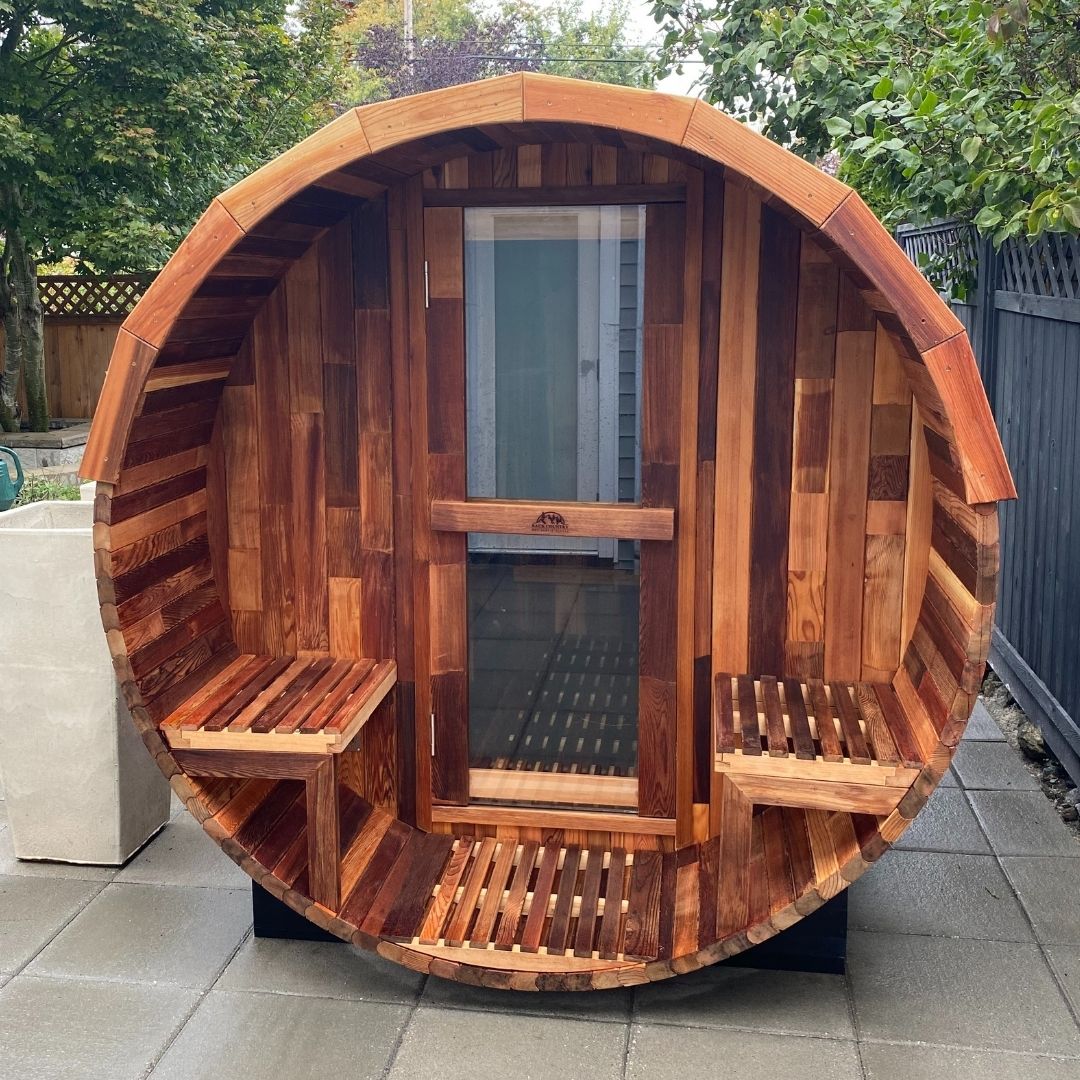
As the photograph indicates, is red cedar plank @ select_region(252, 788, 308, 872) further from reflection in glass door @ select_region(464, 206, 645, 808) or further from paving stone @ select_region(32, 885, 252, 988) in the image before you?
reflection in glass door @ select_region(464, 206, 645, 808)

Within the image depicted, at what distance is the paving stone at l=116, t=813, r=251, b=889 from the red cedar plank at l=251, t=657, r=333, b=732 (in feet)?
2.17

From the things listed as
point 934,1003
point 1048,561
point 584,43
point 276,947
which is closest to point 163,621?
point 276,947

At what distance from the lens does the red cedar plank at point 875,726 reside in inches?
117

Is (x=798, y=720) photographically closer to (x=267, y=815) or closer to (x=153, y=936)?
(x=267, y=815)

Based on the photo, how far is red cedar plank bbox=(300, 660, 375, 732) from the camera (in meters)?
3.19

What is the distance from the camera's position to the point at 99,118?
11.7 metres

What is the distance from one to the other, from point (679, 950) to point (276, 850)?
42.3 inches

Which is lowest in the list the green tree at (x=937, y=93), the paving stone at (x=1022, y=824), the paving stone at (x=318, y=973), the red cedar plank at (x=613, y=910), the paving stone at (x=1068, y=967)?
the paving stone at (x=318, y=973)

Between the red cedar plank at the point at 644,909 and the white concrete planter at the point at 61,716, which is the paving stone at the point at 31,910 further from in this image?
the red cedar plank at the point at 644,909

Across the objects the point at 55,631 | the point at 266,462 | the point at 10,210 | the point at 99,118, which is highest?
the point at 99,118

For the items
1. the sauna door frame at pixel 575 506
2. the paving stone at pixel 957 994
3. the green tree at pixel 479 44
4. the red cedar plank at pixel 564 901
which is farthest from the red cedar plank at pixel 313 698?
the green tree at pixel 479 44

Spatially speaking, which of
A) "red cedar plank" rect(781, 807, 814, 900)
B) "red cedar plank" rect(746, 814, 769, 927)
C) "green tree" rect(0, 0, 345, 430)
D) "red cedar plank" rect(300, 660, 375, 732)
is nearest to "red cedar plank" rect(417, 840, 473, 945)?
"red cedar plank" rect(300, 660, 375, 732)

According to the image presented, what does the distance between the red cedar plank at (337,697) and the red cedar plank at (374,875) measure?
19.0 inches

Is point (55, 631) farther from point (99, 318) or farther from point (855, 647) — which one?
point (99, 318)
